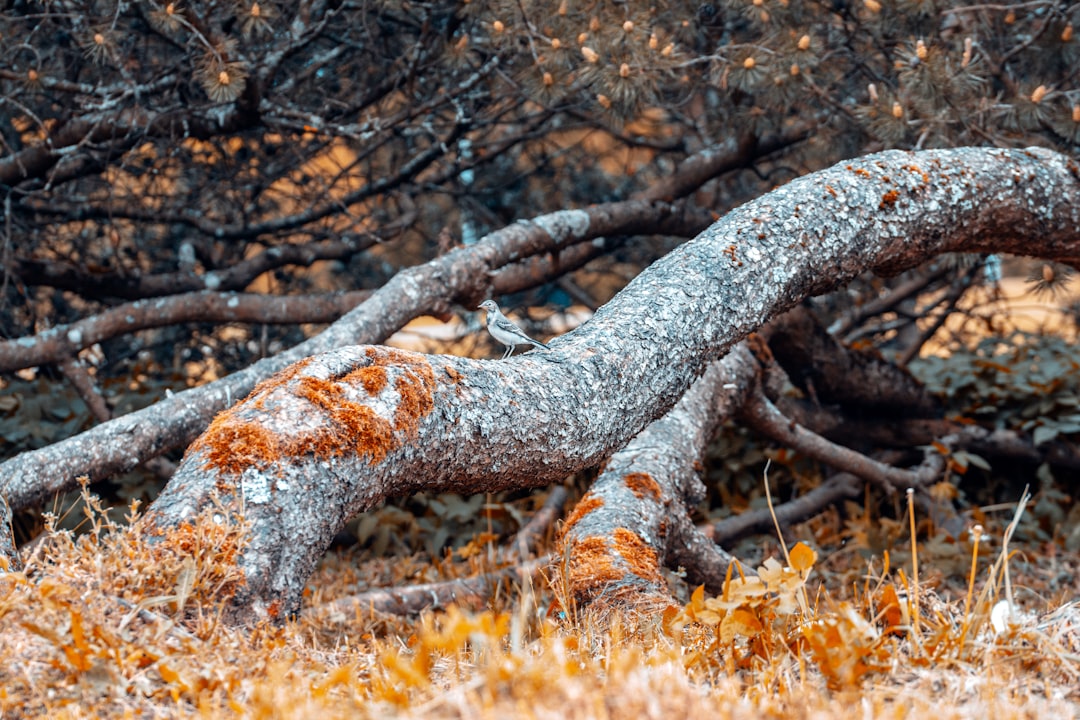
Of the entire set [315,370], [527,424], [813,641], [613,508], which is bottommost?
[613,508]

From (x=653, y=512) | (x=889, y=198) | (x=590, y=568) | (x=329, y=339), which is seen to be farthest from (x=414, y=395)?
(x=889, y=198)

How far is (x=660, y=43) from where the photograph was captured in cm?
421

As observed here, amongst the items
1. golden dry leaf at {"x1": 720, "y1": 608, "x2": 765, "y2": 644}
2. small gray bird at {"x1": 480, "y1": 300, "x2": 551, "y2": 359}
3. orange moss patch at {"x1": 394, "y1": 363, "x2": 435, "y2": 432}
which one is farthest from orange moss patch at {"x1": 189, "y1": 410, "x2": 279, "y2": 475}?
small gray bird at {"x1": 480, "y1": 300, "x2": 551, "y2": 359}

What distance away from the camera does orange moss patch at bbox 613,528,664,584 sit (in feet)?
8.14

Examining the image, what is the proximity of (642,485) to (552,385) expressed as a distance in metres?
1.13

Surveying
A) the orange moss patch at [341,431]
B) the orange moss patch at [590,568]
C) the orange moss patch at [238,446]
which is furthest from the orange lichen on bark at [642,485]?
the orange moss patch at [238,446]

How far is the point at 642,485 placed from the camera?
9.86ft

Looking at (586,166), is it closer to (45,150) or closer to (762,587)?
(45,150)

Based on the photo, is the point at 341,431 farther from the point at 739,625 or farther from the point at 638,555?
the point at 638,555

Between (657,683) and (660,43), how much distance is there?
3.45 meters

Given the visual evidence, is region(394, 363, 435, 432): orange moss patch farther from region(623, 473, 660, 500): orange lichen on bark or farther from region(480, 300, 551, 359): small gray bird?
region(480, 300, 551, 359): small gray bird

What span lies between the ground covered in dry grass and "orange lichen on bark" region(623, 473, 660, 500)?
3.48 feet

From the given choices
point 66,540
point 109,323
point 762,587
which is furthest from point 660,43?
point 66,540

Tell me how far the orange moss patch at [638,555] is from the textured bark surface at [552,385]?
496mm
